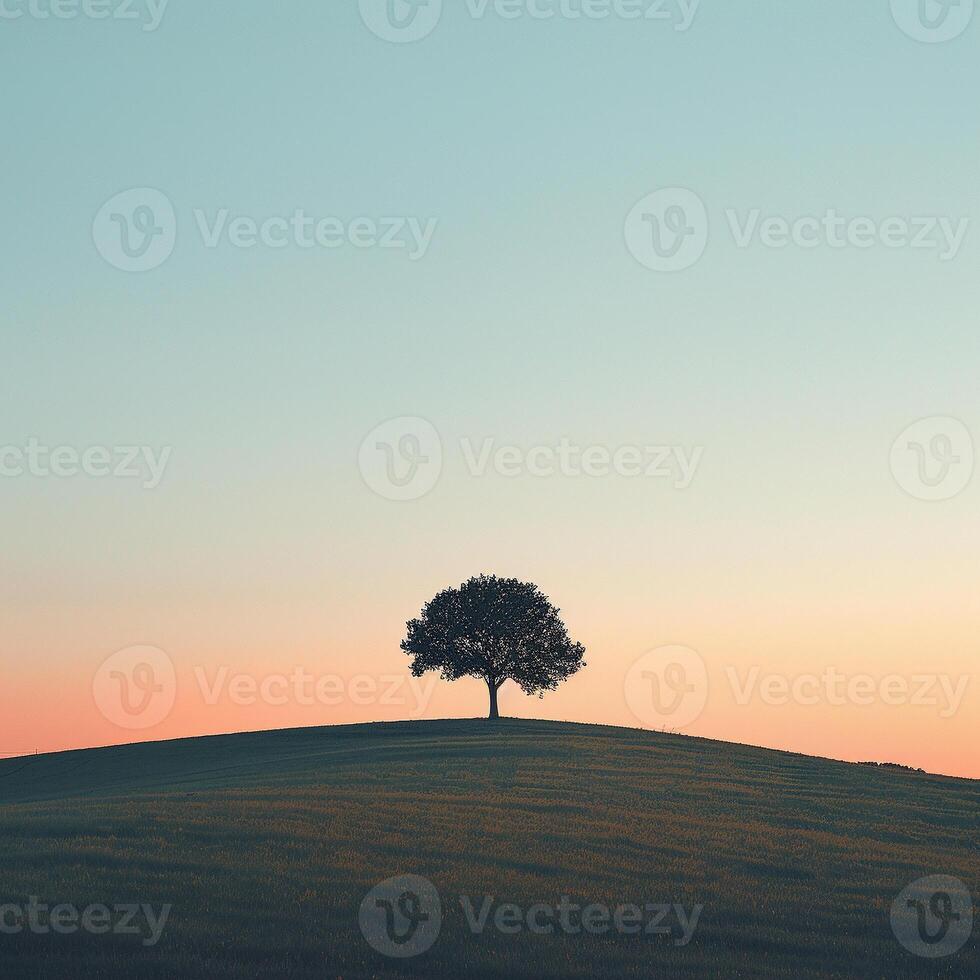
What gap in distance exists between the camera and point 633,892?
28.0 m

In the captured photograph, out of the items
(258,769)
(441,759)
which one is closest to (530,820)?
(441,759)

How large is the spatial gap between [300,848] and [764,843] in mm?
16309

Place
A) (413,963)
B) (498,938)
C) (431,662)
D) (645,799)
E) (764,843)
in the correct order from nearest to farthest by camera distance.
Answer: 1. (413,963)
2. (498,938)
3. (764,843)
4. (645,799)
5. (431,662)

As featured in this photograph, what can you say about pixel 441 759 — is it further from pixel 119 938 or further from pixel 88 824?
pixel 119 938
